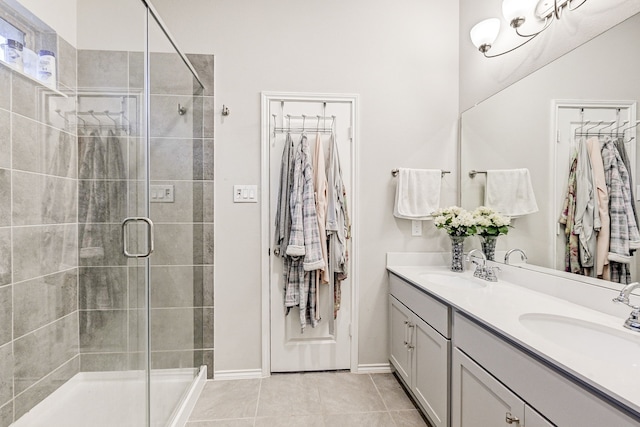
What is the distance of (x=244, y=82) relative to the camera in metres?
2.02

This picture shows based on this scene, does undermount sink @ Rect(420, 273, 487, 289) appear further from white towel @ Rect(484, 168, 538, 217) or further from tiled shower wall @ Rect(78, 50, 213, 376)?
tiled shower wall @ Rect(78, 50, 213, 376)

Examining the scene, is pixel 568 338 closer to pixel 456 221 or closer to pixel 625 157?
pixel 625 157

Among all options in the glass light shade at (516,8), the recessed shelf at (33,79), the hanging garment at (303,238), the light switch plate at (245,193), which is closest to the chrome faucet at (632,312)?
the hanging garment at (303,238)

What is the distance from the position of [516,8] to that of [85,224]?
8.26 ft

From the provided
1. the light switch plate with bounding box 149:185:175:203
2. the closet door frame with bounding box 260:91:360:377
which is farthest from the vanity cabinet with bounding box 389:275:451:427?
the light switch plate with bounding box 149:185:175:203

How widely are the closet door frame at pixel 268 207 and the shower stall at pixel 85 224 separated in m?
0.66

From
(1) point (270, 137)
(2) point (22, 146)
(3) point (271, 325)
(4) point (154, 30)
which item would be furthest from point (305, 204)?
(2) point (22, 146)

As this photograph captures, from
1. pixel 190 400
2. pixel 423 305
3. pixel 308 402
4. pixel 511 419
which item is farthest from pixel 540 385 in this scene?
pixel 190 400

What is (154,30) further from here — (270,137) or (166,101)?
(270,137)

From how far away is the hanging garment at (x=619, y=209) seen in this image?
1.09m

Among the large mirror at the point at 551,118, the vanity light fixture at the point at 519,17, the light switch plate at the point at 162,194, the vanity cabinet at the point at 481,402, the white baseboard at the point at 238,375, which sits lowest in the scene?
the white baseboard at the point at 238,375

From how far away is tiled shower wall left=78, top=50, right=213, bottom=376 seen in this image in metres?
1.37

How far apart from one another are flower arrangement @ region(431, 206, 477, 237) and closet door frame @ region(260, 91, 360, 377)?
1.86 ft

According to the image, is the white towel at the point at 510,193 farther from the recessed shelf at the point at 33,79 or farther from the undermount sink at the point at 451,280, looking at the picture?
the recessed shelf at the point at 33,79
